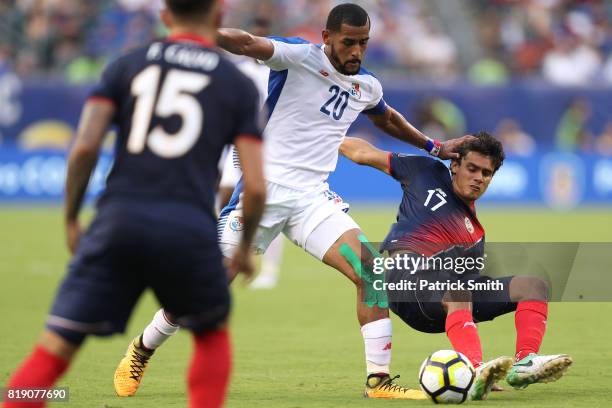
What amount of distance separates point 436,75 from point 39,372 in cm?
2263

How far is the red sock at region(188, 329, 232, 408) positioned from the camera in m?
5.00

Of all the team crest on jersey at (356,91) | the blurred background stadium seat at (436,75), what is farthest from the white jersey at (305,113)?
the blurred background stadium seat at (436,75)

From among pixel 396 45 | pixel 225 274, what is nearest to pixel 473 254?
pixel 225 274

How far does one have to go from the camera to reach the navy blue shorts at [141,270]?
4.86m

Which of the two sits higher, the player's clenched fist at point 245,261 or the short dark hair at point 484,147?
the short dark hair at point 484,147

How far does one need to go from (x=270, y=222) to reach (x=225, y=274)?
2801 mm

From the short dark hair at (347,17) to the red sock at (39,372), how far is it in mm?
3427

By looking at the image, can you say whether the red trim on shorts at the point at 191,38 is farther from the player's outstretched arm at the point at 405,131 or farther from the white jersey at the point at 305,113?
the player's outstretched arm at the point at 405,131

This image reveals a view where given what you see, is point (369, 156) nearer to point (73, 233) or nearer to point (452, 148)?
point (452, 148)

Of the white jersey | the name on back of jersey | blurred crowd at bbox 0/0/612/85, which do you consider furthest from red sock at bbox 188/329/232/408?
blurred crowd at bbox 0/0/612/85

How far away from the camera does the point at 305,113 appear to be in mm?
7895

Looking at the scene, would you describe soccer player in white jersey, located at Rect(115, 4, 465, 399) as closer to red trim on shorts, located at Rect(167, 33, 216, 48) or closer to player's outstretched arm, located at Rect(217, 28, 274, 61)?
player's outstretched arm, located at Rect(217, 28, 274, 61)

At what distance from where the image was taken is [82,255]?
4957 millimetres

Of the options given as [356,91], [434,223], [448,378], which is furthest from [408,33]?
[448,378]
